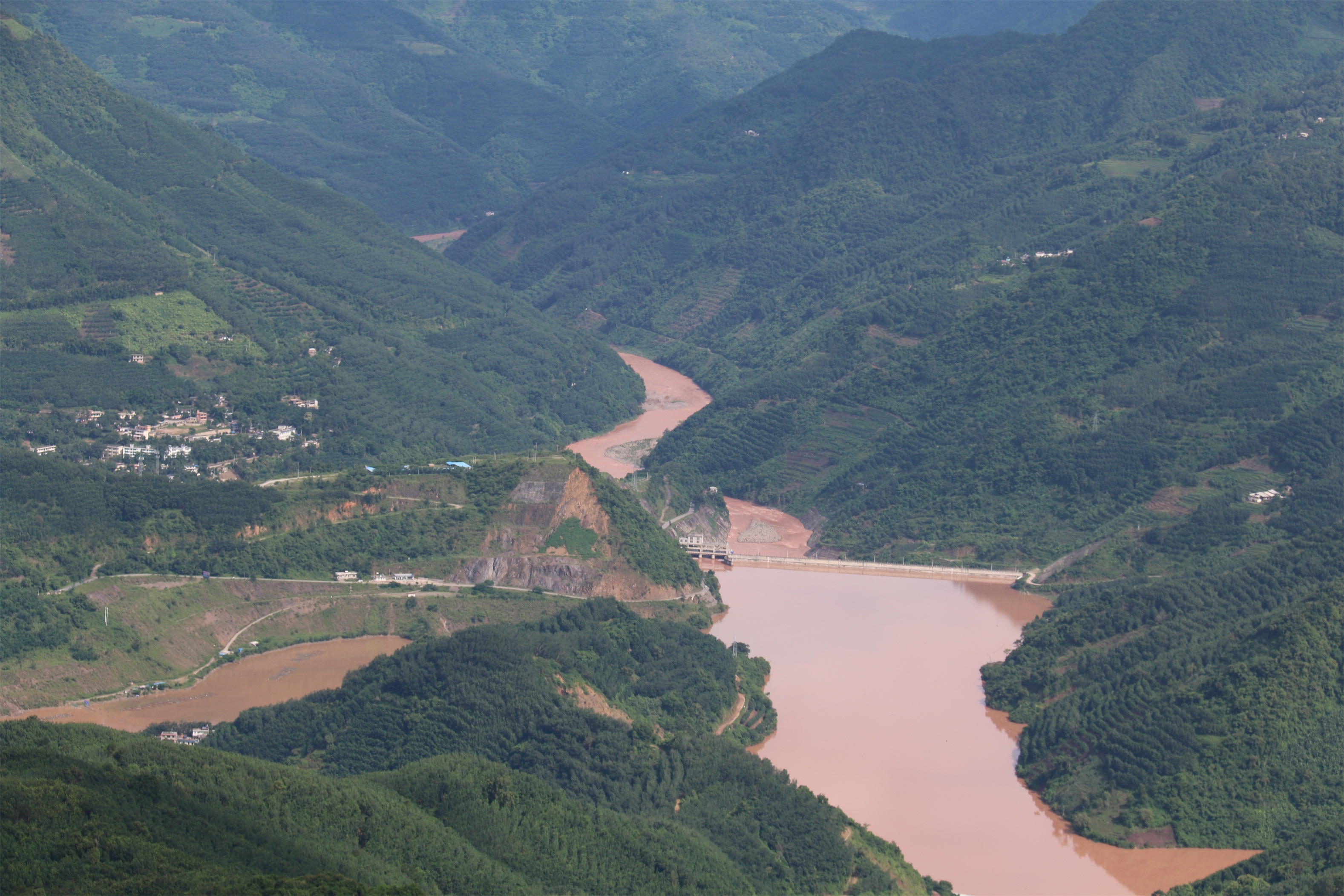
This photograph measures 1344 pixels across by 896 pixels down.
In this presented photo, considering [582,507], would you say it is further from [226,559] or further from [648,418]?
[648,418]

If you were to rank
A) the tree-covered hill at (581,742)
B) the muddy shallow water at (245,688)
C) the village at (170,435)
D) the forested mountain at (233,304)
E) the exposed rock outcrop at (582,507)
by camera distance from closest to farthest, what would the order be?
the tree-covered hill at (581,742) → the muddy shallow water at (245,688) → the exposed rock outcrop at (582,507) → the village at (170,435) → the forested mountain at (233,304)

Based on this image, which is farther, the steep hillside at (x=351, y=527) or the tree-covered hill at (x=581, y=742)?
the steep hillside at (x=351, y=527)

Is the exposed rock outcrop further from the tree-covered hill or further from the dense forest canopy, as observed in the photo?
the tree-covered hill

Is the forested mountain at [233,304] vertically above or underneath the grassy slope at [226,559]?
above

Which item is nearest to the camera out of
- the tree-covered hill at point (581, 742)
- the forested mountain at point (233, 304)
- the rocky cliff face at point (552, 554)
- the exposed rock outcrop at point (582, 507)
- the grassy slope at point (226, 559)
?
the tree-covered hill at point (581, 742)

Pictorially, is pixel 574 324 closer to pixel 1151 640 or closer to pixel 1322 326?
pixel 1322 326

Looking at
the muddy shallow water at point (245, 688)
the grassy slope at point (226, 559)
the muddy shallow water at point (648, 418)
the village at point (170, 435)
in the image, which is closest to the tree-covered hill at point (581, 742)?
the muddy shallow water at point (245, 688)

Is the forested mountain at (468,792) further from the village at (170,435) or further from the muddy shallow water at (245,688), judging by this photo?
the village at (170,435)
